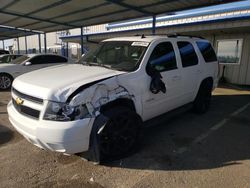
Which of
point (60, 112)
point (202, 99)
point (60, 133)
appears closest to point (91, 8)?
point (202, 99)

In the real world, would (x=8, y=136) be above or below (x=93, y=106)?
below

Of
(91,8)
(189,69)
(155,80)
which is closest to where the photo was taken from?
(155,80)

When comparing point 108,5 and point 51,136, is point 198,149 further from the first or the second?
point 108,5

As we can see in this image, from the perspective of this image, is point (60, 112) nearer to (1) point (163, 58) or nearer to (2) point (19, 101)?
(2) point (19, 101)

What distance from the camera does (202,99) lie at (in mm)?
6234

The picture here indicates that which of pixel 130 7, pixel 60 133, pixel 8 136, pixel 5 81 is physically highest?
pixel 130 7

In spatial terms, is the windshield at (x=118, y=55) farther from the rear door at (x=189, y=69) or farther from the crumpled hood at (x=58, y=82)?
the rear door at (x=189, y=69)

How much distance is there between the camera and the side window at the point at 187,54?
16.9ft

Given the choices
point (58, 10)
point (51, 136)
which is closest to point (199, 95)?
point (51, 136)

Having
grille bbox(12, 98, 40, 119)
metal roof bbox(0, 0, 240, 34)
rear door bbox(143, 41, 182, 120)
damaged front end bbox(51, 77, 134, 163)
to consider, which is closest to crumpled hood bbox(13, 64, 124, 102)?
damaged front end bbox(51, 77, 134, 163)

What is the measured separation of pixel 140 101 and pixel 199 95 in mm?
2693

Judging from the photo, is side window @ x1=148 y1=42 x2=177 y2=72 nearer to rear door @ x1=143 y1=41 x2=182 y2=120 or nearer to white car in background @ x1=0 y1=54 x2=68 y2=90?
rear door @ x1=143 y1=41 x2=182 y2=120

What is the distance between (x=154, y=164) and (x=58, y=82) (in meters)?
1.94

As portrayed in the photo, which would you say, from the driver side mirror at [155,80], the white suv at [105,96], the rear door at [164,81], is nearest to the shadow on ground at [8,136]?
the white suv at [105,96]
